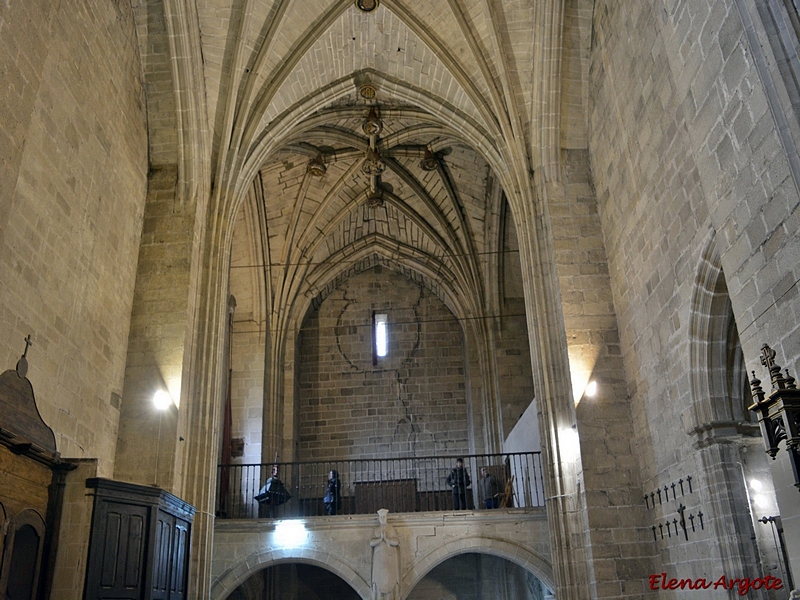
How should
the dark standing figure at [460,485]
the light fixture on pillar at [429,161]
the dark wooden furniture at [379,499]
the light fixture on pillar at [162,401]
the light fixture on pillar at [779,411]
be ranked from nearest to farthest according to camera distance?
the light fixture on pillar at [779,411]
the light fixture on pillar at [162,401]
the dark standing figure at [460,485]
the light fixture on pillar at [429,161]
the dark wooden furniture at [379,499]

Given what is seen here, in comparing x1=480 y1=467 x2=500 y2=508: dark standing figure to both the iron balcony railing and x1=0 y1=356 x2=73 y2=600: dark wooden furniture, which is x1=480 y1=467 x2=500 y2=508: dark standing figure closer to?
the iron balcony railing

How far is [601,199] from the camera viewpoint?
413 inches

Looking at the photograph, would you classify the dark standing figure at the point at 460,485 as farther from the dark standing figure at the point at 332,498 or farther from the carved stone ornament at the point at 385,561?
the dark standing figure at the point at 332,498

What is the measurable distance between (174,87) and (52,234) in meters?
3.68

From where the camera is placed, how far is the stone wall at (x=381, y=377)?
1766cm

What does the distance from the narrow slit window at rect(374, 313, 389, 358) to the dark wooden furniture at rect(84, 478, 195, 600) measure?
10459 mm

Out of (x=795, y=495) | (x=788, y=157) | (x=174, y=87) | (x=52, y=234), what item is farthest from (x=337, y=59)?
(x=795, y=495)

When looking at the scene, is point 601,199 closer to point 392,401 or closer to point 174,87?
point 174,87

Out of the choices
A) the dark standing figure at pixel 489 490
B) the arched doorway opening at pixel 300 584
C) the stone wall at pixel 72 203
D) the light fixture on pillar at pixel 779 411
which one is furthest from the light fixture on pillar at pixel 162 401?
the light fixture on pillar at pixel 779 411

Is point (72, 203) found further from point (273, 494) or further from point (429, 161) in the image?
point (429, 161)

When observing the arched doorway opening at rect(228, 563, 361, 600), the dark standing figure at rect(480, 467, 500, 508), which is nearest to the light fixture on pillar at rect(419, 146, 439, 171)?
the dark standing figure at rect(480, 467, 500, 508)

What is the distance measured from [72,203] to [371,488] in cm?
1034

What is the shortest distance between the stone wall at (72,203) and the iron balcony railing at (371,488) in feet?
15.9
